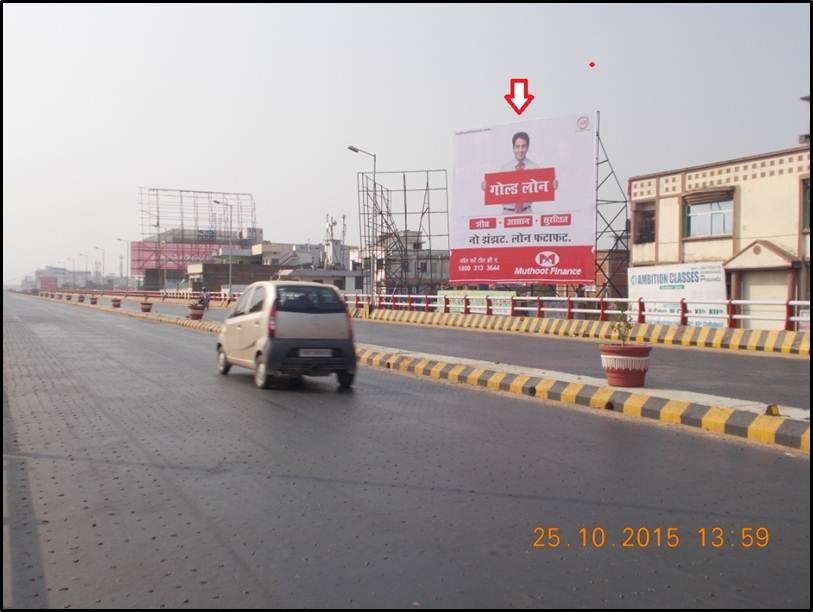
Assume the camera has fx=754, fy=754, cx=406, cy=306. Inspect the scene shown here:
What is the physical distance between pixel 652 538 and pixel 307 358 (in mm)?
7447

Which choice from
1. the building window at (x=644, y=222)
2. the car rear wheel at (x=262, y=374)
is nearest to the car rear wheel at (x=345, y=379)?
the car rear wheel at (x=262, y=374)

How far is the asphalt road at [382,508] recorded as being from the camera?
13.0 feet

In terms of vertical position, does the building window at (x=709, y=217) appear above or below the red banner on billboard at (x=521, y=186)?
below

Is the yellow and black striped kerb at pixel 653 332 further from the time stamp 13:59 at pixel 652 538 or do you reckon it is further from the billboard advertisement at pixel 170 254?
the billboard advertisement at pixel 170 254

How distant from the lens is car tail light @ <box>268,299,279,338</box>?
37.6 ft

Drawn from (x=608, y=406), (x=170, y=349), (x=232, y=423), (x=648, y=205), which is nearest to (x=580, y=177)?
(x=648, y=205)

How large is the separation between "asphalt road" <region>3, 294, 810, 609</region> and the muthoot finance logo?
2449 cm

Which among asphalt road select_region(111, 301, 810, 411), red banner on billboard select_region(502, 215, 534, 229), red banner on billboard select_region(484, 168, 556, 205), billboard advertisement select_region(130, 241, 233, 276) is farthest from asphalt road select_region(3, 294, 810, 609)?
billboard advertisement select_region(130, 241, 233, 276)

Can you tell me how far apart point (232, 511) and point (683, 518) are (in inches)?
121

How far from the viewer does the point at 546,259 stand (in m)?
33.7

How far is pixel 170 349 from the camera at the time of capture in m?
→ 19.0

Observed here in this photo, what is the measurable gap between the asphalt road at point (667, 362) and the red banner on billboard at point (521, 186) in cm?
1079

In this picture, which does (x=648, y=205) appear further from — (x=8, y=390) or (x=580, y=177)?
(x=8, y=390)

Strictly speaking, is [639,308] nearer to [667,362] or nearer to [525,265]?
[667,362]
